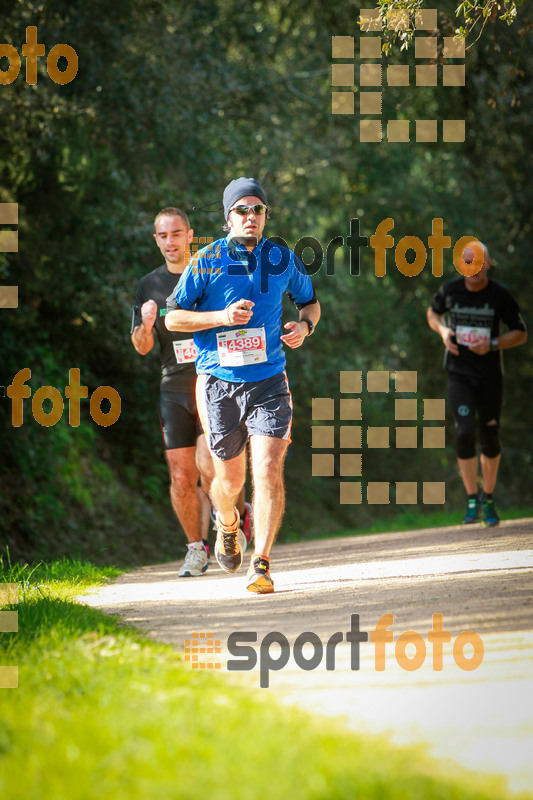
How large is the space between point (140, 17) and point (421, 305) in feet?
27.6

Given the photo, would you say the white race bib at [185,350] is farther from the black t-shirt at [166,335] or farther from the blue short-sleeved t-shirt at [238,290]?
the blue short-sleeved t-shirt at [238,290]

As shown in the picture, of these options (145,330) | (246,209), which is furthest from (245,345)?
(145,330)

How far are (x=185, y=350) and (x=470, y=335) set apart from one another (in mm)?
2839

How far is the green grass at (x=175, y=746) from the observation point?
2305 mm

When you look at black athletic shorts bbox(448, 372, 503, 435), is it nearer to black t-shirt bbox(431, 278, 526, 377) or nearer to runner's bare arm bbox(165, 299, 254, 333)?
black t-shirt bbox(431, 278, 526, 377)

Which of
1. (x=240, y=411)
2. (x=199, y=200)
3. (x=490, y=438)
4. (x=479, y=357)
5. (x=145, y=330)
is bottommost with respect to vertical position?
(x=490, y=438)

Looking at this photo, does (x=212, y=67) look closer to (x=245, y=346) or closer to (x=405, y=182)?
(x=405, y=182)

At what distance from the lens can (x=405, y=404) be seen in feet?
64.6

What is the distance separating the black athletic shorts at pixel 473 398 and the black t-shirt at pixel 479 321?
62mm

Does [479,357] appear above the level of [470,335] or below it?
below

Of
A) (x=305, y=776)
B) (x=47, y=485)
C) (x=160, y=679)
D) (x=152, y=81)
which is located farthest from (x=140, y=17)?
(x=305, y=776)

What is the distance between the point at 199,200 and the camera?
46.8 feet

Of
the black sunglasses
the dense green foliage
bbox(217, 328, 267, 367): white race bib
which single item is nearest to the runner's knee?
the dense green foliage

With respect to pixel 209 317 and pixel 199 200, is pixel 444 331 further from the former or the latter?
pixel 199 200
